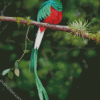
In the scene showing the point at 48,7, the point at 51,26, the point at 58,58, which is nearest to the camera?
the point at 51,26

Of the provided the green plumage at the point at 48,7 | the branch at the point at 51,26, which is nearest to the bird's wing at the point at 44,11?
the green plumage at the point at 48,7

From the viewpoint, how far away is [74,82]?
1626mm

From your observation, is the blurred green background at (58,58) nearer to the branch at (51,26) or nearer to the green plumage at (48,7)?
the green plumage at (48,7)

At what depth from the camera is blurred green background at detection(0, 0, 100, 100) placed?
156cm

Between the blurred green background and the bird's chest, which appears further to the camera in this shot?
the blurred green background

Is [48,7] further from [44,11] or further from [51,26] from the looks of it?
[51,26]

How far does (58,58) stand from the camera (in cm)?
165

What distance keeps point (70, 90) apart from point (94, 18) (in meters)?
0.75

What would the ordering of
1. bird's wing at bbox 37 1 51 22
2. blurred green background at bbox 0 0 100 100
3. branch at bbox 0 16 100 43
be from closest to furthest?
branch at bbox 0 16 100 43 → bird's wing at bbox 37 1 51 22 → blurred green background at bbox 0 0 100 100

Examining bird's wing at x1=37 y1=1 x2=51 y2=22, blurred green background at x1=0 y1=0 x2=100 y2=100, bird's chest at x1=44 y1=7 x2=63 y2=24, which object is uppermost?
bird's wing at x1=37 y1=1 x2=51 y2=22

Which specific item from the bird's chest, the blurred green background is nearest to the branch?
the bird's chest

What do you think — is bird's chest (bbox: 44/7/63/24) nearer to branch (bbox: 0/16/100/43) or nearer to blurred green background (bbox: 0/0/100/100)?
branch (bbox: 0/16/100/43)

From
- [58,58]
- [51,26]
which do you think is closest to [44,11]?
[51,26]

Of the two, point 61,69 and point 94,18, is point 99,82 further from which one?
point 94,18
